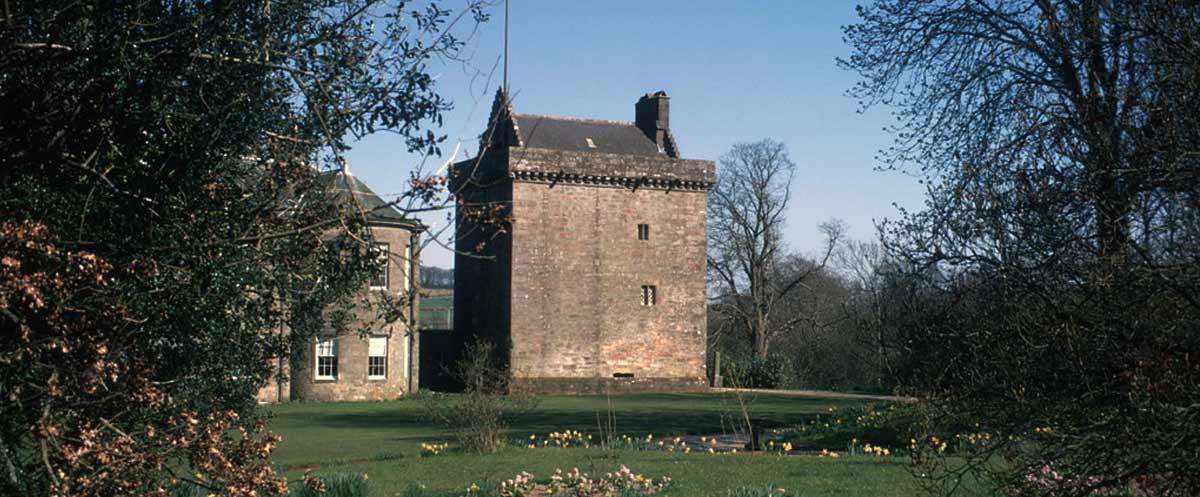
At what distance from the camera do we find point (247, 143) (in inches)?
257

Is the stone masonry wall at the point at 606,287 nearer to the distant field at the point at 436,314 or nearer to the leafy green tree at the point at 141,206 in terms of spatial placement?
the distant field at the point at 436,314

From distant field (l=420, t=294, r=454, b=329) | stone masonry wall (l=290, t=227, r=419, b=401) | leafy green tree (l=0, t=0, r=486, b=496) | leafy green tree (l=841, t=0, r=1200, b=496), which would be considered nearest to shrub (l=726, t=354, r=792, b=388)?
stone masonry wall (l=290, t=227, r=419, b=401)

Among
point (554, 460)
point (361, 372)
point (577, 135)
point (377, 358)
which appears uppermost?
point (577, 135)

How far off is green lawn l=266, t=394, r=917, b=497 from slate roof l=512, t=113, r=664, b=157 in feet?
50.8

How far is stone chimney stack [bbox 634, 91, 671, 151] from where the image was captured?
44.3m

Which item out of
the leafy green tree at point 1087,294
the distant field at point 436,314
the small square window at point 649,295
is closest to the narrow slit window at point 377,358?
the small square window at point 649,295

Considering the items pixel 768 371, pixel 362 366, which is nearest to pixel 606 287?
pixel 768 371

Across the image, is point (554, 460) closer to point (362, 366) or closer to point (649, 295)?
point (362, 366)

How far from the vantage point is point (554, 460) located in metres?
14.9

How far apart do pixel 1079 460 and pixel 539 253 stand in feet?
113

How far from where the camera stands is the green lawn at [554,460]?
12070 mm

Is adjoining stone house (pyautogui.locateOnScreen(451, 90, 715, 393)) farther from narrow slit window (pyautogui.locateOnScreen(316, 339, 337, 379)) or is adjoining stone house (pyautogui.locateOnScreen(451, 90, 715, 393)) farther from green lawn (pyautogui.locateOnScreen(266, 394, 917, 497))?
green lawn (pyautogui.locateOnScreen(266, 394, 917, 497))

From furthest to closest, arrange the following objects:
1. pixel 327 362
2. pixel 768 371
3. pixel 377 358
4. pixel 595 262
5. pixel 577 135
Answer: pixel 768 371 → pixel 577 135 → pixel 595 262 → pixel 377 358 → pixel 327 362

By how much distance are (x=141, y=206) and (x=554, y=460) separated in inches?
378
